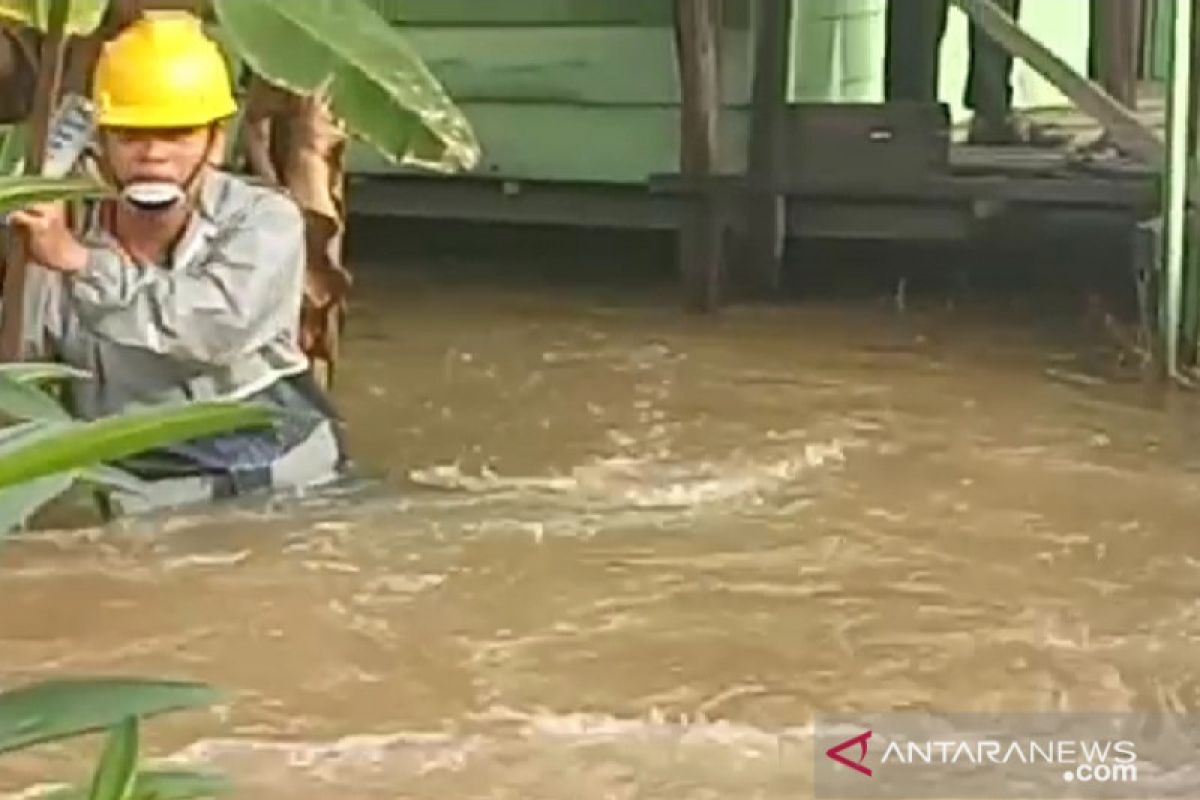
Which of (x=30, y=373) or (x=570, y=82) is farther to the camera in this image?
(x=570, y=82)

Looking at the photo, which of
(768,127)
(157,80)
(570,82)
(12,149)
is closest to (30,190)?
(12,149)

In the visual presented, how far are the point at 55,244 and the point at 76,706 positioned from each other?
103 inches

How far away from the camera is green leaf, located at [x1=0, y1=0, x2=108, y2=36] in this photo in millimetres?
2857

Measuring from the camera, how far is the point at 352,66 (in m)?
3.12

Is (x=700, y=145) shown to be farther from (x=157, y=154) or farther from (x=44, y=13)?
(x=44, y=13)

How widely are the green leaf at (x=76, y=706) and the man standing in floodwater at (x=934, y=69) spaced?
6.73 m

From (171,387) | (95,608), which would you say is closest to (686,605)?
(95,608)

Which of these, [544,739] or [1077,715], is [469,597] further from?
[1077,715]

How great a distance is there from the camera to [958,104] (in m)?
9.56

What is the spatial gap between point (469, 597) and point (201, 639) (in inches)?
14.8

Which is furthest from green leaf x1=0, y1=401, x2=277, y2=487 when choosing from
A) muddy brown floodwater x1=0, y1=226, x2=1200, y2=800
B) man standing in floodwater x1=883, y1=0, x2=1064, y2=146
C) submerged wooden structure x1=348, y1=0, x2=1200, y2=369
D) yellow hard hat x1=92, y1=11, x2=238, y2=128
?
man standing in floodwater x1=883, y1=0, x2=1064, y2=146

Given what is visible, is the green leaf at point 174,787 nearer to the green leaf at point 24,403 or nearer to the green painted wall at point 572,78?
the green leaf at point 24,403

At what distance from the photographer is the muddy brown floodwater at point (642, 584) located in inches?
101

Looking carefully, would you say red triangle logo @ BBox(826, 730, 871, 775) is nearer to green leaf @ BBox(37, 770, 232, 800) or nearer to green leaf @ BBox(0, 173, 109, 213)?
green leaf @ BBox(37, 770, 232, 800)
